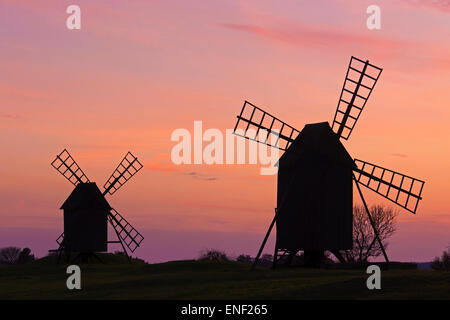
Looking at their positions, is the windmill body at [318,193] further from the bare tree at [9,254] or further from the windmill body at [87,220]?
the bare tree at [9,254]

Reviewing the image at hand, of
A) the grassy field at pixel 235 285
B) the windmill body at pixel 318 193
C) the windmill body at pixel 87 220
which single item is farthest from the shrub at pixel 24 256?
the windmill body at pixel 318 193

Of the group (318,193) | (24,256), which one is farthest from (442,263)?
(24,256)

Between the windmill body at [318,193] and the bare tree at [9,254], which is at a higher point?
the windmill body at [318,193]

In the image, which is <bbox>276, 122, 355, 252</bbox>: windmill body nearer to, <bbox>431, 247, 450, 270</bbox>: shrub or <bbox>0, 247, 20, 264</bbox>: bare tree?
<bbox>431, 247, 450, 270</bbox>: shrub

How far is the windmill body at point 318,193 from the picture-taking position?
4116 centimetres

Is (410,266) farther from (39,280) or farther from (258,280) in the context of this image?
(39,280)

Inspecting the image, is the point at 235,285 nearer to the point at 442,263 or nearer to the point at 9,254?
the point at 442,263

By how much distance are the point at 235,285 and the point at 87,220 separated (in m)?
33.1

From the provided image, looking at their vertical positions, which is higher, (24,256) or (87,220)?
(87,220)

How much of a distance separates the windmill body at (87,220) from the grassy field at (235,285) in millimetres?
17548

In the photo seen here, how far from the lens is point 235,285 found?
103 ft
